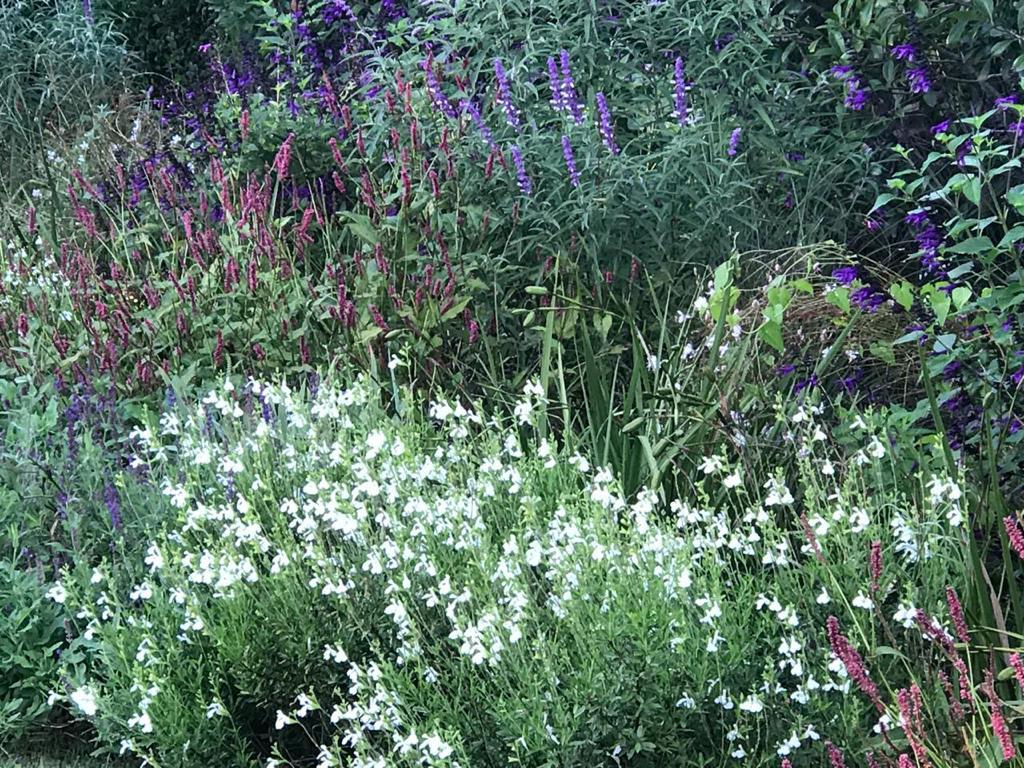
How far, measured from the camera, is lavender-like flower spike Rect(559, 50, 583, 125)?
5055mm

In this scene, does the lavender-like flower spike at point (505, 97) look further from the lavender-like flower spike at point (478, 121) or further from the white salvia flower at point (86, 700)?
the white salvia flower at point (86, 700)

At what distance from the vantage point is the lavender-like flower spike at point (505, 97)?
5059 millimetres

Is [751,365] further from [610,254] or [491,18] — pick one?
[491,18]

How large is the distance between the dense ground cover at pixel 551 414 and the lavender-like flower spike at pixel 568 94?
0.06 ft

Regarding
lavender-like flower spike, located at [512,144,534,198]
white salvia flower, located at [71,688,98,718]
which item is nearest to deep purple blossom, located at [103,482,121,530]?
white salvia flower, located at [71,688,98,718]

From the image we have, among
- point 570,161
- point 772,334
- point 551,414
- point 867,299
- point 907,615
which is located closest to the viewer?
point 907,615

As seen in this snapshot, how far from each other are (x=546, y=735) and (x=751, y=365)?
1837mm

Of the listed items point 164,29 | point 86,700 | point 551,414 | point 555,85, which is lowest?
point 551,414

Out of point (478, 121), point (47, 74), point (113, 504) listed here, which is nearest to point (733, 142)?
point (478, 121)

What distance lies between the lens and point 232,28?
9711 mm

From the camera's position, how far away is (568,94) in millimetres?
5117

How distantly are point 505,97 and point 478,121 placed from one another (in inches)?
5.4

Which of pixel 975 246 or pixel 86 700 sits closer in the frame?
pixel 86 700

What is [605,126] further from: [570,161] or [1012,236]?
[1012,236]
